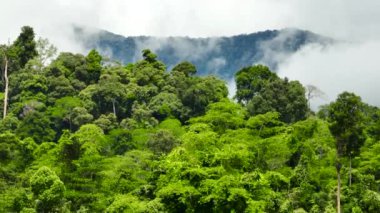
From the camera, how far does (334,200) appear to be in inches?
1238

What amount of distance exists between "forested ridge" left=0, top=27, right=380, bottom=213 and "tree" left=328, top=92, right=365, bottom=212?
0.05 m

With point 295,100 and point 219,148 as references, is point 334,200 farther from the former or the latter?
point 295,100

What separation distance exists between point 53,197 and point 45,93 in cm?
2829

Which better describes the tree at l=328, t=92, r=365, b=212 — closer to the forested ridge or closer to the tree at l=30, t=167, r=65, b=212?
the forested ridge

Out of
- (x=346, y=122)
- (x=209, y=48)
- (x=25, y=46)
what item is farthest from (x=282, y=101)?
(x=209, y=48)

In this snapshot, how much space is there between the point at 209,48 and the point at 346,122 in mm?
56084

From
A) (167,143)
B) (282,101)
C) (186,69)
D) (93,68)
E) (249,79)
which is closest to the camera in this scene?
(167,143)

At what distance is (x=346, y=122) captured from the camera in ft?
86.3

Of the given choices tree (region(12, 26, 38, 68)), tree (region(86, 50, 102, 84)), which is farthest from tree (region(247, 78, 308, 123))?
tree (region(12, 26, 38, 68))

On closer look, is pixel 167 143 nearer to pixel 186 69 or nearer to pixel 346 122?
pixel 346 122

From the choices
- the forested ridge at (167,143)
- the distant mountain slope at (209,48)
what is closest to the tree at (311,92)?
the forested ridge at (167,143)

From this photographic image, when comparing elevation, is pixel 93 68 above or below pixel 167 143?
above

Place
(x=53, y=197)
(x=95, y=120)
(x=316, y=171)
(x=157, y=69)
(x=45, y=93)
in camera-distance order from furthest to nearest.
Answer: (x=157, y=69) → (x=45, y=93) → (x=95, y=120) → (x=316, y=171) → (x=53, y=197)

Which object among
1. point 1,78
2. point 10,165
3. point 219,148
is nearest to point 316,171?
point 219,148
